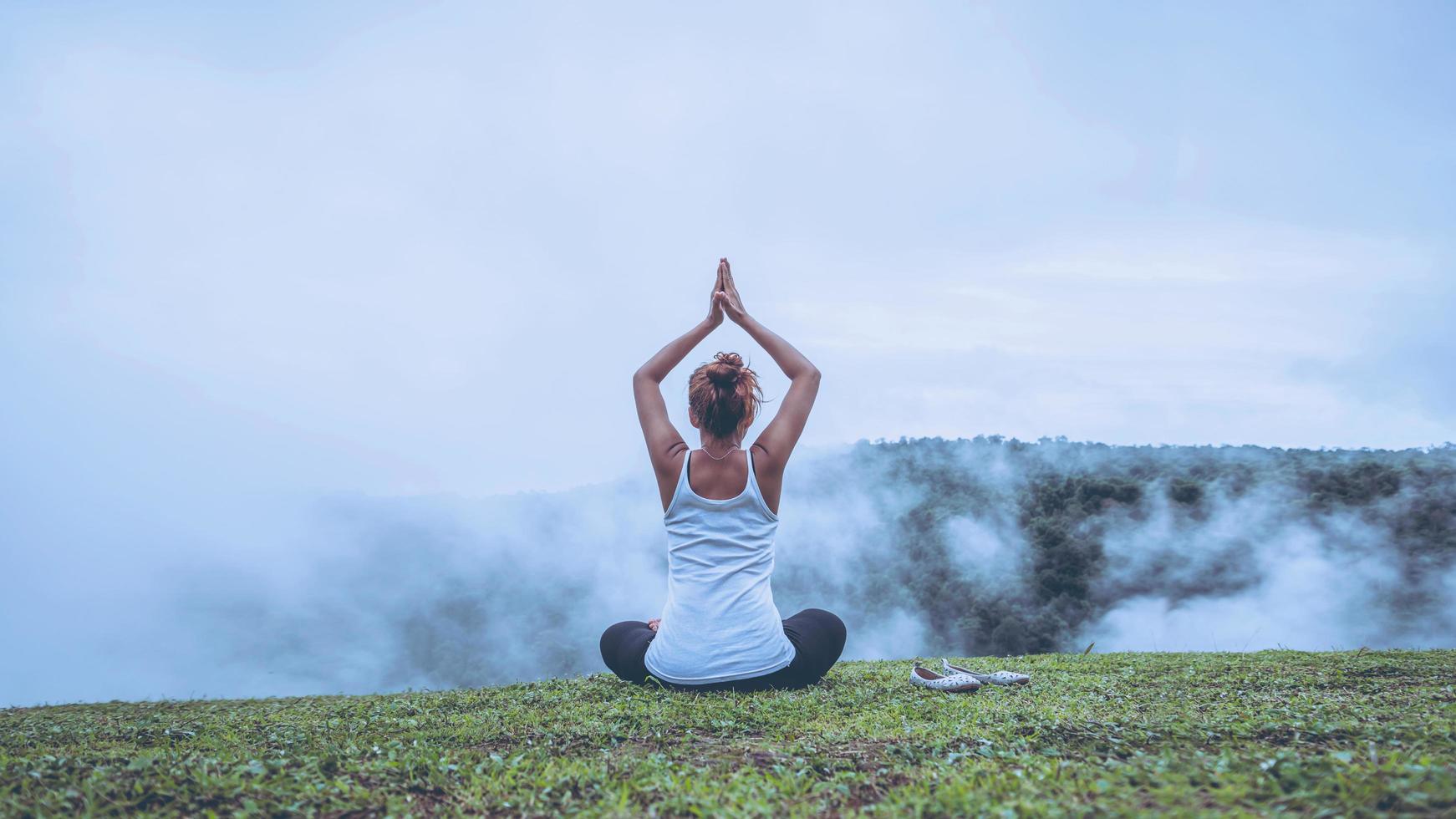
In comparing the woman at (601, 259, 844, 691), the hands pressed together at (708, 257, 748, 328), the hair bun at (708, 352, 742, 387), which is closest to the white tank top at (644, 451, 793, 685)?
the woman at (601, 259, 844, 691)

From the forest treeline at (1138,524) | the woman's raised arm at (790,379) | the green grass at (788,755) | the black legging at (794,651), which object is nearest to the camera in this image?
the green grass at (788,755)

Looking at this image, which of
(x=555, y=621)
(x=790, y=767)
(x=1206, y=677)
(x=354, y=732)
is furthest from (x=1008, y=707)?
(x=555, y=621)

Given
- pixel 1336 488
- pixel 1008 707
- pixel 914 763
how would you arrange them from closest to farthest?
pixel 914 763 → pixel 1008 707 → pixel 1336 488

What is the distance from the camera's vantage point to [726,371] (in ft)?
19.6

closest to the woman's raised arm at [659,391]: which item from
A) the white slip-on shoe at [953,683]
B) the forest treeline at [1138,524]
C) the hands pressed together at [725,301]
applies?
the hands pressed together at [725,301]

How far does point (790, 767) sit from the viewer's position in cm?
411

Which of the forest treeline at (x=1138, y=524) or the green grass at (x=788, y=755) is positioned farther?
the forest treeline at (x=1138, y=524)

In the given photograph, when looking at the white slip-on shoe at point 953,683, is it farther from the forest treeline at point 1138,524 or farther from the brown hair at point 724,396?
the forest treeline at point 1138,524

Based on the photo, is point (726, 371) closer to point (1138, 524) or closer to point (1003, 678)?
point (1003, 678)

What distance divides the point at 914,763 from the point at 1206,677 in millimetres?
4639

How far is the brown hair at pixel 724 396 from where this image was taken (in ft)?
19.4

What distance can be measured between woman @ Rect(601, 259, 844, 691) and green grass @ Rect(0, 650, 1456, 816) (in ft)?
0.98

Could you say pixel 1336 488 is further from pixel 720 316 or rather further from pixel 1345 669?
pixel 720 316

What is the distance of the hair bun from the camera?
596cm
